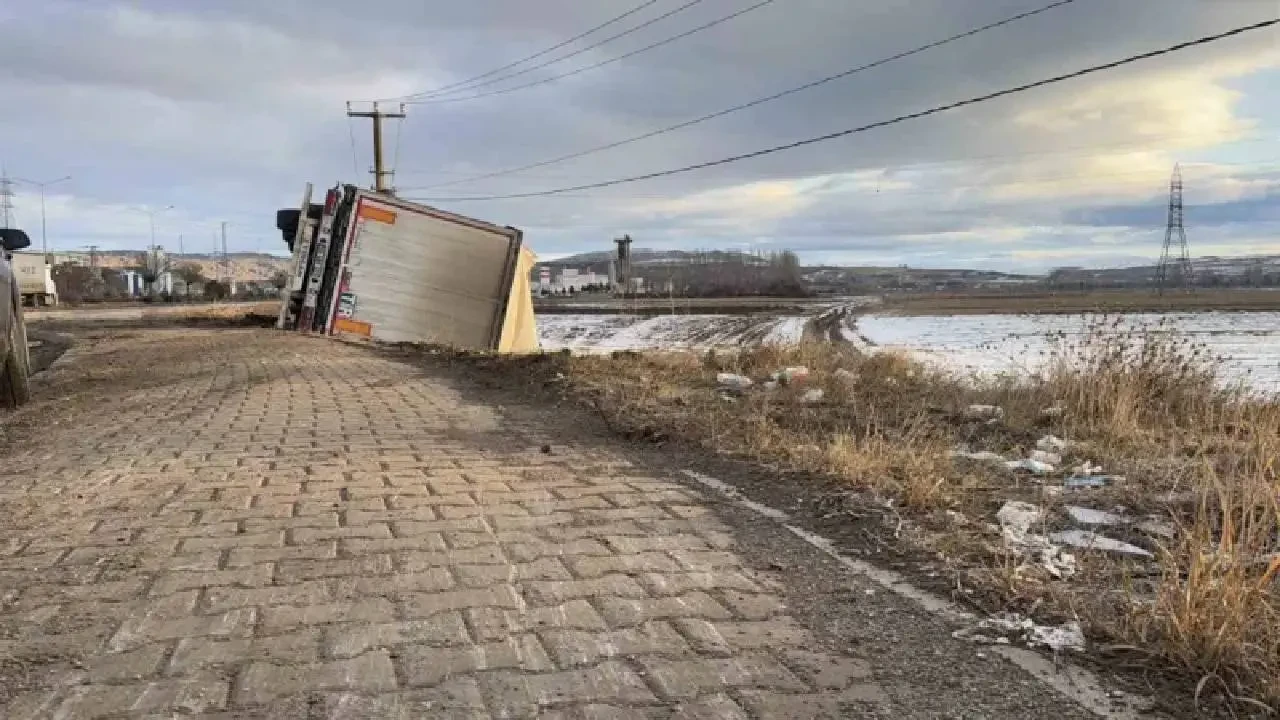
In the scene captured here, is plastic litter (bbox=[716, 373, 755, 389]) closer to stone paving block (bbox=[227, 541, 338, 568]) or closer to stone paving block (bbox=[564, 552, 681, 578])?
stone paving block (bbox=[564, 552, 681, 578])

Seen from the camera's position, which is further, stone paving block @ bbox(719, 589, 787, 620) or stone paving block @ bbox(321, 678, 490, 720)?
stone paving block @ bbox(719, 589, 787, 620)

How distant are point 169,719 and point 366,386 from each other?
27.9 feet

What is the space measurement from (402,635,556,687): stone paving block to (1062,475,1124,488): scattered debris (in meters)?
4.03

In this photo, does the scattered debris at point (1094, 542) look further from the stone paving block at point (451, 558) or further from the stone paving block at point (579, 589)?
the stone paving block at point (451, 558)

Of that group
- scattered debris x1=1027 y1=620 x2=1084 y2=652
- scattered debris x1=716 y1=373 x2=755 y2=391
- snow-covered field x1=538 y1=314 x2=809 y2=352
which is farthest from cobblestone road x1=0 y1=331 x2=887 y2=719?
snow-covered field x1=538 y1=314 x2=809 y2=352

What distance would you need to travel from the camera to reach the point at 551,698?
283 centimetres

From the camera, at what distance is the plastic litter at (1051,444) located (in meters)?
7.01

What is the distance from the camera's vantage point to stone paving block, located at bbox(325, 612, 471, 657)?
10.5ft

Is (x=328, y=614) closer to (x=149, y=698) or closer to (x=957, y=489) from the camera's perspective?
(x=149, y=698)

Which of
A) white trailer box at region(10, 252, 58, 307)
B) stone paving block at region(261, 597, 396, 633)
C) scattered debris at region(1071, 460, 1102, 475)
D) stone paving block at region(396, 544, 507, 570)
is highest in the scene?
white trailer box at region(10, 252, 58, 307)

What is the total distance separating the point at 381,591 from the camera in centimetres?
372

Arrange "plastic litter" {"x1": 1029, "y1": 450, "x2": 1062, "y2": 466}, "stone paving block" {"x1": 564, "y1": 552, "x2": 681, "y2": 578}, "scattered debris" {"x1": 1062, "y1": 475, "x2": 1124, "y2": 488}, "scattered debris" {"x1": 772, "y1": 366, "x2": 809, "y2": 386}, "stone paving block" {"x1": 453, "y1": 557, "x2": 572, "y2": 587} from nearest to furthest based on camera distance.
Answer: "stone paving block" {"x1": 453, "y1": 557, "x2": 572, "y2": 587}, "stone paving block" {"x1": 564, "y1": 552, "x2": 681, "y2": 578}, "scattered debris" {"x1": 1062, "y1": 475, "x2": 1124, "y2": 488}, "plastic litter" {"x1": 1029, "y1": 450, "x2": 1062, "y2": 466}, "scattered debris" {"x1": 772, "y1": 366, "x2": 809, "y2": 386}

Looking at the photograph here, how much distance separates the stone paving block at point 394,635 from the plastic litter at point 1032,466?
4.31 metres

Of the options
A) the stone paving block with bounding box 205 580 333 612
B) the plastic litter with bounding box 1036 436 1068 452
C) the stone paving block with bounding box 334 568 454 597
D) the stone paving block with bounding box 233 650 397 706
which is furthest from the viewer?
the plastic litter with bounding box 1036 436 1068 452
